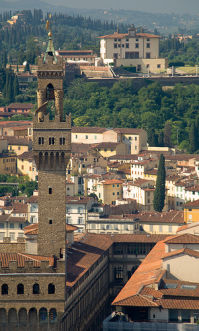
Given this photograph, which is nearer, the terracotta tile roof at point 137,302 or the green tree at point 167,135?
the terracotta tile roof at point 137,302

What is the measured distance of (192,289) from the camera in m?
75.6

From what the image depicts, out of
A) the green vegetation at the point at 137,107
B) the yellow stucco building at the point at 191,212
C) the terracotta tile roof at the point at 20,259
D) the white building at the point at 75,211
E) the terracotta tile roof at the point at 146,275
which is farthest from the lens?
the green vegetation at the point at 137,107

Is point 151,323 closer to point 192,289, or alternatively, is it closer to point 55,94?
point 192,289

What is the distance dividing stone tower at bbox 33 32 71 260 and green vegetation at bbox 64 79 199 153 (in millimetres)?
88134

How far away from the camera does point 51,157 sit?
245 ft

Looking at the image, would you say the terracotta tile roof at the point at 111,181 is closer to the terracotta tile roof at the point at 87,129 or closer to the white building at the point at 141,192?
the white building at the point at 141,192

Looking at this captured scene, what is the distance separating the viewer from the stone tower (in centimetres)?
7450

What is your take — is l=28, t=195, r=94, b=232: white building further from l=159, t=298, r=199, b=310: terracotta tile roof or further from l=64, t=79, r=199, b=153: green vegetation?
l=64, t=79, r=199, b=153: green vegetation

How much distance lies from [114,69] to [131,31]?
30.8 ft

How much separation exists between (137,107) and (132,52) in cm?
1998

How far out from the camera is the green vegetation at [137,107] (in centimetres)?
16962

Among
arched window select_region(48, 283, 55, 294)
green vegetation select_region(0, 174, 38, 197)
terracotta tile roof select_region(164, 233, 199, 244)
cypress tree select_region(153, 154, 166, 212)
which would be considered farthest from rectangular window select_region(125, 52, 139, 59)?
arched window select_region(48, 283, 55, 294)

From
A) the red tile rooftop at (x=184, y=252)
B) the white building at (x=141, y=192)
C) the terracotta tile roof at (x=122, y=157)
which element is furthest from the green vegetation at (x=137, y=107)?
the red tile rooftop at (x=184, y=252)

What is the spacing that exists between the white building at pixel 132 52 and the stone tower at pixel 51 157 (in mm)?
118188
